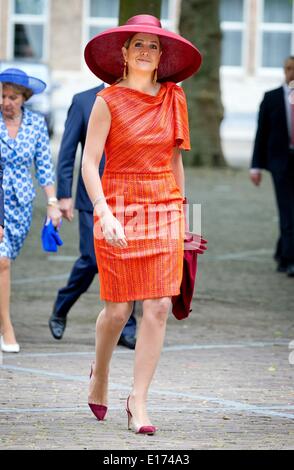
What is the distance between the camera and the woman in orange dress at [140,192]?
6.77 metres

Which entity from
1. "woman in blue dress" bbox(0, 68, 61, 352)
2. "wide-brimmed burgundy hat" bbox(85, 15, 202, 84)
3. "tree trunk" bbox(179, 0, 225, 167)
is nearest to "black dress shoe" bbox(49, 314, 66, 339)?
"woman in blue dress" bbox(0, 68, 61, 352)

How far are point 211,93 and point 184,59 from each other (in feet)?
67.5

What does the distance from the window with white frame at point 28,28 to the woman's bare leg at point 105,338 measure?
3968cm

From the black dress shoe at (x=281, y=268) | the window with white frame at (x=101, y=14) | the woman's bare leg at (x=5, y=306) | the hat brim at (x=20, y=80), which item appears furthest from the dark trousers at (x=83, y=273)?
the window with white frame at (x=101, y=14)

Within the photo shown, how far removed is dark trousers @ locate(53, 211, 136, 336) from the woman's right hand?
2.75 meters

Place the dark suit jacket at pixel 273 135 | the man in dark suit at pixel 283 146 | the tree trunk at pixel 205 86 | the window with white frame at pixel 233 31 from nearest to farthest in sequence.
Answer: the man in dark suit at pixel 283 146 → the dark suit jacket at pixel 273 135 → the tree trunk at pixel 205 86 → the window with white frame at pixel 233 31

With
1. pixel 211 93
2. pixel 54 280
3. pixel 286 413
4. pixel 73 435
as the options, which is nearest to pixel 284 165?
pixel 54 280

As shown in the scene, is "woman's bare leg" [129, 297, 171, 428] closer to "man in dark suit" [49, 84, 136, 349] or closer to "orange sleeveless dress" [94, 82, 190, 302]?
"orange sleeveless dress" [94, 82, 190, 302]

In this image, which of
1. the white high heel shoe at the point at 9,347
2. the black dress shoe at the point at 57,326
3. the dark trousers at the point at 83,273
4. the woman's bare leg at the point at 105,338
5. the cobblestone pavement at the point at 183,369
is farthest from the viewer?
the black dress shoe at the point at 57,326

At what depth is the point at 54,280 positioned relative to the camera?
42.5 feet

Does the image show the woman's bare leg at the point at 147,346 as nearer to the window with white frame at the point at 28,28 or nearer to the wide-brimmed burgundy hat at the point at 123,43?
the wide-brimmed burgundy hat at the point at 123,43

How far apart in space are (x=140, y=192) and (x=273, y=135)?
725 cm

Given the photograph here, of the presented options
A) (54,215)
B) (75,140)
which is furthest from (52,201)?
(75,140)

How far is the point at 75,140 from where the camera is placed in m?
9.34
